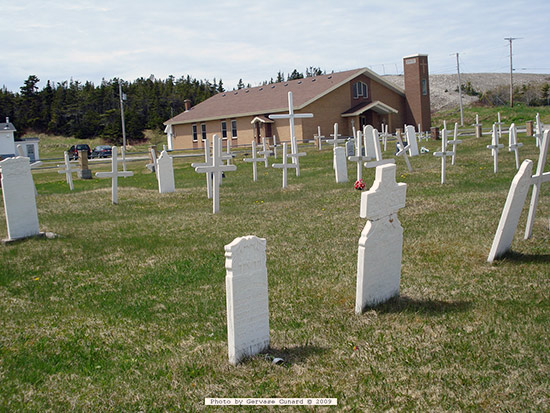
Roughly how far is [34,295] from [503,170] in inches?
616

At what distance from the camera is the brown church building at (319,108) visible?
154 feet

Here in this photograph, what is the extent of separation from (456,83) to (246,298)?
103213 mm

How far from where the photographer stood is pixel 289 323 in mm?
5973

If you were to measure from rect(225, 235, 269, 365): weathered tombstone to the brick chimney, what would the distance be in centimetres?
5017

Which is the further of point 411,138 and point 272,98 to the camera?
point 272,98

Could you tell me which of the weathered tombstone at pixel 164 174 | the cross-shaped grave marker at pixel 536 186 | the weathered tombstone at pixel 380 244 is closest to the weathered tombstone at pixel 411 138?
the weathered tombstone at pixel 164 174

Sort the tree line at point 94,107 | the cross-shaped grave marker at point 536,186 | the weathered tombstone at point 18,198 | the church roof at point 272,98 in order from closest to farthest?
the cross-shaped grave marker at point 536,186 → the weathered tombstone at point 18,198 → the church roof at point 272,98 → the tree line at point 94,107

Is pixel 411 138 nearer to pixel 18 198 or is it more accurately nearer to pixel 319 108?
pixel 18 198

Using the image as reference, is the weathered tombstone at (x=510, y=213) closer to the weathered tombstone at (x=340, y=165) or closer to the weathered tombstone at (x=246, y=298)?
the weathered tombstone at (x=246, y=298)

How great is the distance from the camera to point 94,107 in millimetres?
88438

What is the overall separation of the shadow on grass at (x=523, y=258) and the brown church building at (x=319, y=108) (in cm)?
3714

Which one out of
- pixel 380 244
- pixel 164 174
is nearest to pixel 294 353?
pixel 380 244

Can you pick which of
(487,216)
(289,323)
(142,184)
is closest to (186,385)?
(289,323)

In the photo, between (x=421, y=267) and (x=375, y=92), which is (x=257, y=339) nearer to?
(x=421, y=267)
